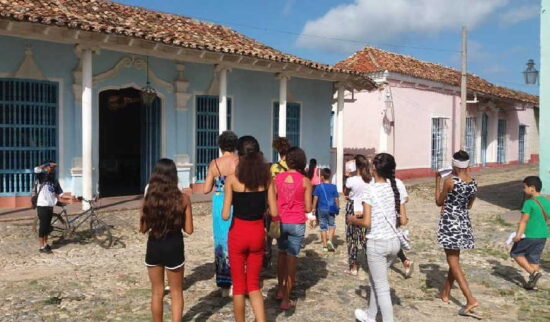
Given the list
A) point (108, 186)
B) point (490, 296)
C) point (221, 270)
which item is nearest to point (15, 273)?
point (221, 270)

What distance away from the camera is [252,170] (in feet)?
12.5

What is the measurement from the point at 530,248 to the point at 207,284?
11.5 ft

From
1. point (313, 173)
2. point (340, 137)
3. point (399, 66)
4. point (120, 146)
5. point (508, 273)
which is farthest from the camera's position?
point (399, 66)

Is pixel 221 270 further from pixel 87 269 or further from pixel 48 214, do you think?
pixel 48 214

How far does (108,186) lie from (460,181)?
401 inches

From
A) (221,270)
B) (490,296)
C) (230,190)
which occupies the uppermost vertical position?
(230,190)

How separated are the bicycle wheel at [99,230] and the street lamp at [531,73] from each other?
1191 centimetres

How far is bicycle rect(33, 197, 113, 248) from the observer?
274 inches

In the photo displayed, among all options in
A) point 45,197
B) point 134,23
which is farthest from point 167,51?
point 45,197

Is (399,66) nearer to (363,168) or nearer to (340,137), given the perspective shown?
(340,137)

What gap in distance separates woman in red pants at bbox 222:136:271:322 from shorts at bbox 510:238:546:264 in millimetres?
3285

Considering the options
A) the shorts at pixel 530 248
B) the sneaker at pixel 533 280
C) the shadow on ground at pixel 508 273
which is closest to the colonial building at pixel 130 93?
the shadow on ground at pixel 508 273

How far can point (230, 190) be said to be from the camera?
151 inches

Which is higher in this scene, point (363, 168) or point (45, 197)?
point (363, 168)
